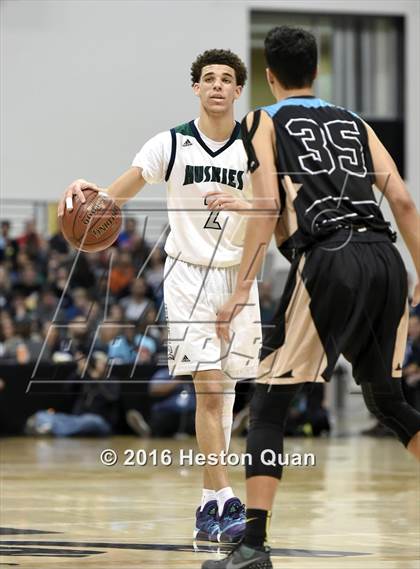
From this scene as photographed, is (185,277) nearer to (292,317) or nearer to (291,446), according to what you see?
(292,317)

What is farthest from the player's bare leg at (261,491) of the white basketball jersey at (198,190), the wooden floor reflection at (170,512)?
the white basketball jersey at (198,190)

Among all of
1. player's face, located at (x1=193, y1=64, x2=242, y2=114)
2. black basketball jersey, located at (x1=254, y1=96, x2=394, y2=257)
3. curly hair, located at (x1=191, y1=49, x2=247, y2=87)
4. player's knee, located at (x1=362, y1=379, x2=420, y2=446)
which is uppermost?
curly hair, located at (x1=191, y1=49, x2=247, y2=87)

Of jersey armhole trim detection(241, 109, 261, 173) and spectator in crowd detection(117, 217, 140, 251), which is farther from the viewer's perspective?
spectator in crowd detection(117, 217, 140, 251)

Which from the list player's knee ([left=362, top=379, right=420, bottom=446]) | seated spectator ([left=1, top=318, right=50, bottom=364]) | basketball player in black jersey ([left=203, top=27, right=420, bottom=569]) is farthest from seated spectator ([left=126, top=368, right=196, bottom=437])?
basketball player in black jersey ([left=203, top=27, right=420, bottom=569])

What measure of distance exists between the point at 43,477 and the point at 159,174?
4056mm

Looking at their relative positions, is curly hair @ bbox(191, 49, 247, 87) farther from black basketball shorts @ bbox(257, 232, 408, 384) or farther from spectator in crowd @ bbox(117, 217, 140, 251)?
spectator in crowd @ bbox(117, 217, 140, 251)

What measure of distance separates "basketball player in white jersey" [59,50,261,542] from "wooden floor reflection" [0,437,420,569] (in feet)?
1.88

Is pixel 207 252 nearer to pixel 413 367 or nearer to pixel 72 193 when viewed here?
pixel 72 193

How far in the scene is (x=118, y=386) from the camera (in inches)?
569

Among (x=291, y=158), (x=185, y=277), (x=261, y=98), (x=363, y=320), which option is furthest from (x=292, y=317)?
(x=261, y=98)

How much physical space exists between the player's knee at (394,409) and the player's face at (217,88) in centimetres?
221

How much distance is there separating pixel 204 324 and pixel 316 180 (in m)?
1.93

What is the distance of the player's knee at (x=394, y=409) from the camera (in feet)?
15.3

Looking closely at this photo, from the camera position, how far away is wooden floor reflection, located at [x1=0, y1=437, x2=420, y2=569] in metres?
5.43
